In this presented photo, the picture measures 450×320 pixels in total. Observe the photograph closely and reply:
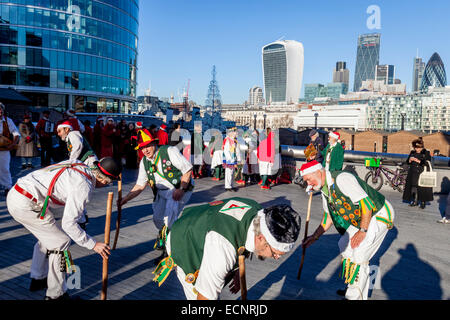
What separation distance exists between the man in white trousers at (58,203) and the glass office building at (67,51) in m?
57.7

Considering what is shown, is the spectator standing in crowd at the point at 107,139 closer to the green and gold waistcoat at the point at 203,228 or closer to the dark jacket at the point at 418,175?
the dark jacket at the point at 418,175

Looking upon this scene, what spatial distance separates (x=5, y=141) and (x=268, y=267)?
6519mm

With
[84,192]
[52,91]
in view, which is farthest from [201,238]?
[52,91]

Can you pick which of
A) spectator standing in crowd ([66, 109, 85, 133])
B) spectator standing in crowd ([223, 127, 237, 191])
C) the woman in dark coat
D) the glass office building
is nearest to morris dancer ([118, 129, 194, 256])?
spectator standing in crowd ([66, 109, 85, 133])

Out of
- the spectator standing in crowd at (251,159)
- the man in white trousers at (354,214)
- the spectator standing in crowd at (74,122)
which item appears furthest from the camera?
the spectator standing in crowd at (251,159)

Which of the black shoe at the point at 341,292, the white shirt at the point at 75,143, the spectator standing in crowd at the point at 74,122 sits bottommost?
the black shoe at the point at 341,292

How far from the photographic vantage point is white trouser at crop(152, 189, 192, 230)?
18.0ft

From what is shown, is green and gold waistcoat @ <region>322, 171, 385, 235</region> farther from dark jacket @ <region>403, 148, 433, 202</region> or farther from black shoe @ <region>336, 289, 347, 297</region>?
dark jacket @ <region>403, 148, 433, 202</region>

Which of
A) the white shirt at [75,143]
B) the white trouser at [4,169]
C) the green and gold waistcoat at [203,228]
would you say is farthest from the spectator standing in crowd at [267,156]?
the green and gold waistcoat at [203,228]

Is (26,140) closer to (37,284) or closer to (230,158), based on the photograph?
(230,158)

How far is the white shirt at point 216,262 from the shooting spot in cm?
240

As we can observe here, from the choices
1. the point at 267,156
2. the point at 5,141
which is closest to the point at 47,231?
the point at 5,141

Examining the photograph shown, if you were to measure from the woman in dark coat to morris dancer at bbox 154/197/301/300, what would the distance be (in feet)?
28.8

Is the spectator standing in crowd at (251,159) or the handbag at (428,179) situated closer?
the handbag at (428,179)
